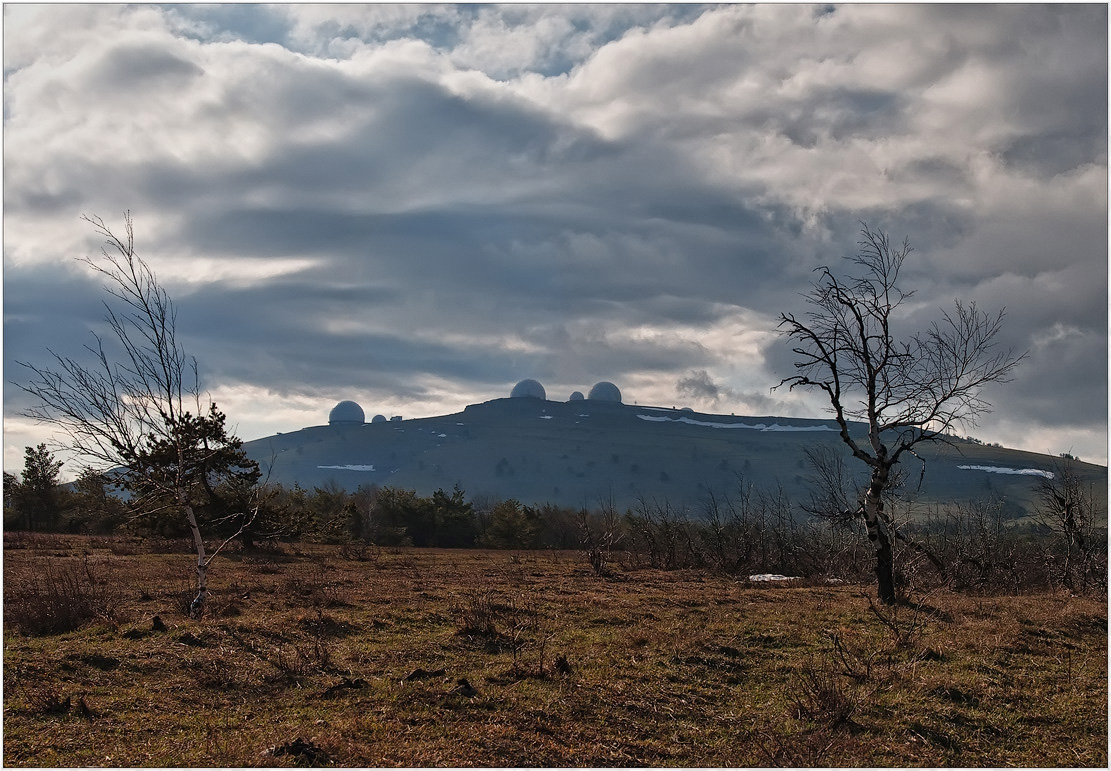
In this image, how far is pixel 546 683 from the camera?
37.6ft

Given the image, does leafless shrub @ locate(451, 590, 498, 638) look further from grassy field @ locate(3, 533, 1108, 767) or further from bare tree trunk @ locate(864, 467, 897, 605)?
bare tree trunk @ locate(864, 467, 897, 605)

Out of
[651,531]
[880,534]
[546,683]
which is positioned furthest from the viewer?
[651,531]

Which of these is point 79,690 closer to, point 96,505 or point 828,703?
point 828,703

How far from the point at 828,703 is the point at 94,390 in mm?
16131

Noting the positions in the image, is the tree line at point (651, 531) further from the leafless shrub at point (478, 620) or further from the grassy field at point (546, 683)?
the leafless shrub at point (478, 620)

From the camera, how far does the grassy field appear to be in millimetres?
8898

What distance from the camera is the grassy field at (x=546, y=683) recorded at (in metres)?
8.90

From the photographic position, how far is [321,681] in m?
11.6

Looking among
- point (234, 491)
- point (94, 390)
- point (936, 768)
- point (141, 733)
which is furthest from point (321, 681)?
point (234, 491)

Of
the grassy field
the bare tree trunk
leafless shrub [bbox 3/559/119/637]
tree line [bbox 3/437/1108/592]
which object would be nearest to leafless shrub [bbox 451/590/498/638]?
the grassy field

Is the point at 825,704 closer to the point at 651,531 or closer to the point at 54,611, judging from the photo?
the point at 54,611

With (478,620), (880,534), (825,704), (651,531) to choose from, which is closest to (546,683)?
(825,704)

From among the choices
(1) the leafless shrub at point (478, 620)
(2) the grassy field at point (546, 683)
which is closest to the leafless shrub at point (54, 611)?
(2) the grassy field at point (546, 683)

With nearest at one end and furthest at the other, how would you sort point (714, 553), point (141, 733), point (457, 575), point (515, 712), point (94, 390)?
1. point (141, 733)
2. point (515, 712)
3. point (94, 390)
4. point (457, 575)
5. point (714, 553)
